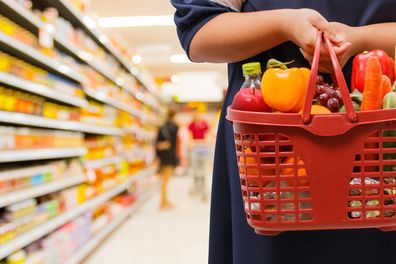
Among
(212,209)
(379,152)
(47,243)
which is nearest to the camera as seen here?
(379,152)

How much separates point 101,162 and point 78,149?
3.07ft

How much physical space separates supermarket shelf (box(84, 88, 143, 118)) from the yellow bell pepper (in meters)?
3.80

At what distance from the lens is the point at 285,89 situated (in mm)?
680

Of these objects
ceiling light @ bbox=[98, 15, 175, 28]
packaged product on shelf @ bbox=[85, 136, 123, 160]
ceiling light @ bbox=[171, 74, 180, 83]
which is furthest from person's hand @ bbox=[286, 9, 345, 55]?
ceiling light @ bbox=[171, 74, 180, 83]

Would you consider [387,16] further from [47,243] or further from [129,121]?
[129,121]

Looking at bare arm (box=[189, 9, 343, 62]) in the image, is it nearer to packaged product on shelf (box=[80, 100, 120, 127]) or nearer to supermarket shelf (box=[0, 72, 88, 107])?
supermarket shelf (box=[0, 72, 88, 107])

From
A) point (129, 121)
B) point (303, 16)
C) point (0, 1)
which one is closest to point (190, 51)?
point (303, 16)

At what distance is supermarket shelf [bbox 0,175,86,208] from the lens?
8.18 feet

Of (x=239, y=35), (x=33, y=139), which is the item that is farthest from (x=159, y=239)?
(x=239, y=35)

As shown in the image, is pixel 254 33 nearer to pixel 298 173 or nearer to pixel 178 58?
pixel 298 173

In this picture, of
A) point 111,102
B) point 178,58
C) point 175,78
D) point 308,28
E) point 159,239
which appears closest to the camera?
point 308,28

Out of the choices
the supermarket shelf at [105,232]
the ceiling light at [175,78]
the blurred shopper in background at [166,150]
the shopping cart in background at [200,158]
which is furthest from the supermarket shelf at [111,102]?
the ceiling light at [175,78]

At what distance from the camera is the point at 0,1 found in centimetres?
256

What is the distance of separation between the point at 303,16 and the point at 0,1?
2.28 meters
